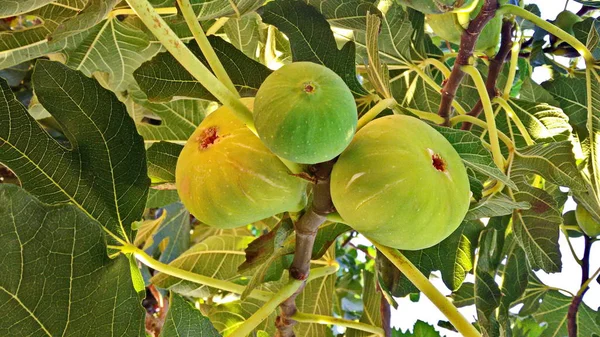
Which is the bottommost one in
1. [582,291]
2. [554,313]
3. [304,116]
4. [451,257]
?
[554,313]

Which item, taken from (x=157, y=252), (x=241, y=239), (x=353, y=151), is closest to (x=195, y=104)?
(x=241, y=239)

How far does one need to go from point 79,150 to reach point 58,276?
0.80 feet

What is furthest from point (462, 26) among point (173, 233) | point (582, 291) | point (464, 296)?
point (173, 233)

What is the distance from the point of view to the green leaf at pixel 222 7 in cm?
78

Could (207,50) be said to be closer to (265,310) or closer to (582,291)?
(265,310)

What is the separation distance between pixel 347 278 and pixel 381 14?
4.54 ft

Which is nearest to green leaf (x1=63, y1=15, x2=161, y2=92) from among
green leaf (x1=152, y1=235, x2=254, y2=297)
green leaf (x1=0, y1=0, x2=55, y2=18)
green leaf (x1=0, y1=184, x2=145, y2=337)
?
green leaf (x1=152, y1=235, x2=254, y2=297)

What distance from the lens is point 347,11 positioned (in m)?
0.99

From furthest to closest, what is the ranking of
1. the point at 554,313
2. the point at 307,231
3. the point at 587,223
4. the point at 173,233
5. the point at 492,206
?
the point at 554,313 → the point at 173,233 → the point at 587,223 → the point at 492,206 → the point at 307,231

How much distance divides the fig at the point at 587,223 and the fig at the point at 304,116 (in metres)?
1.01

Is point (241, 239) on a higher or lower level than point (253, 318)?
lower

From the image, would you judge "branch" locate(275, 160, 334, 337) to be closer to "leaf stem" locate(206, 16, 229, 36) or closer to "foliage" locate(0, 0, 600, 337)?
"foliage" locate(0, 0, 600, 337)

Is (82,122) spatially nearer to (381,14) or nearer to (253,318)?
(253,318)

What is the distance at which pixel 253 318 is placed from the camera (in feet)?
2.58
